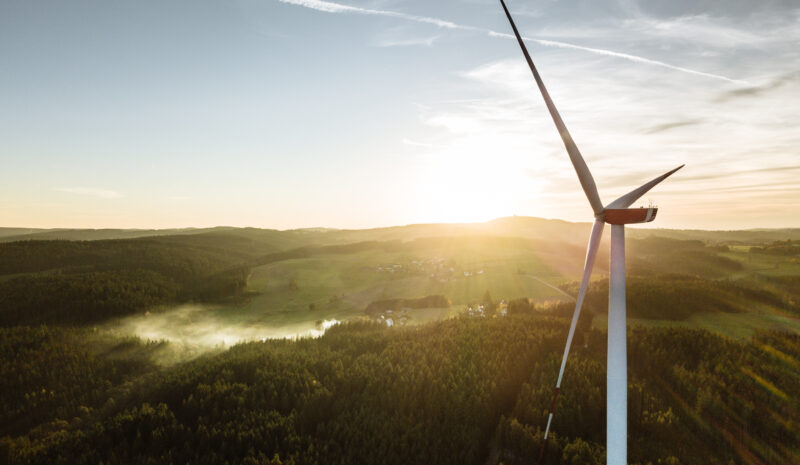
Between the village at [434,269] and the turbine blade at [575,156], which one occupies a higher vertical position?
the turbine blade at [575,156]

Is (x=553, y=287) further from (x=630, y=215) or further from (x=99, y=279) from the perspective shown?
(x=99, y=279)

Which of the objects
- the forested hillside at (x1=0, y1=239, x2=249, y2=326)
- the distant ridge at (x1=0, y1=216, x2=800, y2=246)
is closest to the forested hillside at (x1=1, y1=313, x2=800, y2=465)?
the forested hillside at (x1=0, y1=239, x2=249, y2=326)

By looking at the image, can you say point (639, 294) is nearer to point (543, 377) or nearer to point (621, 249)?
point (543, 377)

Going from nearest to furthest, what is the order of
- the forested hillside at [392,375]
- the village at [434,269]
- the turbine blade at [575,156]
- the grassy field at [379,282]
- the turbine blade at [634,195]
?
the turbine blade at [634,195] < the turbine blade at [575,156] < the forested hillside at [392,375] < the grassy field at [379,282] < the village at [434,269]

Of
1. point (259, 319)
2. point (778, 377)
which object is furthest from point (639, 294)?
point (259, 319)

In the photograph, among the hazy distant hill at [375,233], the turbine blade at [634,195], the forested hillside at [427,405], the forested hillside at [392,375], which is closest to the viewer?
the turbine blade at [634,195]

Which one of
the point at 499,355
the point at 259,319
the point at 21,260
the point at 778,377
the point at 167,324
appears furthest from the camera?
the point at 21,260

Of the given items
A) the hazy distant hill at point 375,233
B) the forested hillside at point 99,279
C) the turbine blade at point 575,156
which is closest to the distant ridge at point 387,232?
the hazy distant hill at point 375,233

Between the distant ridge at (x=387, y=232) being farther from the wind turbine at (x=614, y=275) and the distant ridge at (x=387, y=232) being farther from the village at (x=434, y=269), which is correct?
the wind turbine at (x=614, y=275)

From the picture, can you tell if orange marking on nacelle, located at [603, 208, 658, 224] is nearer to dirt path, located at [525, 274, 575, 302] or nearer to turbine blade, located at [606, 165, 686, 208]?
turbine blade, located at [606, 165, 686, 208]
